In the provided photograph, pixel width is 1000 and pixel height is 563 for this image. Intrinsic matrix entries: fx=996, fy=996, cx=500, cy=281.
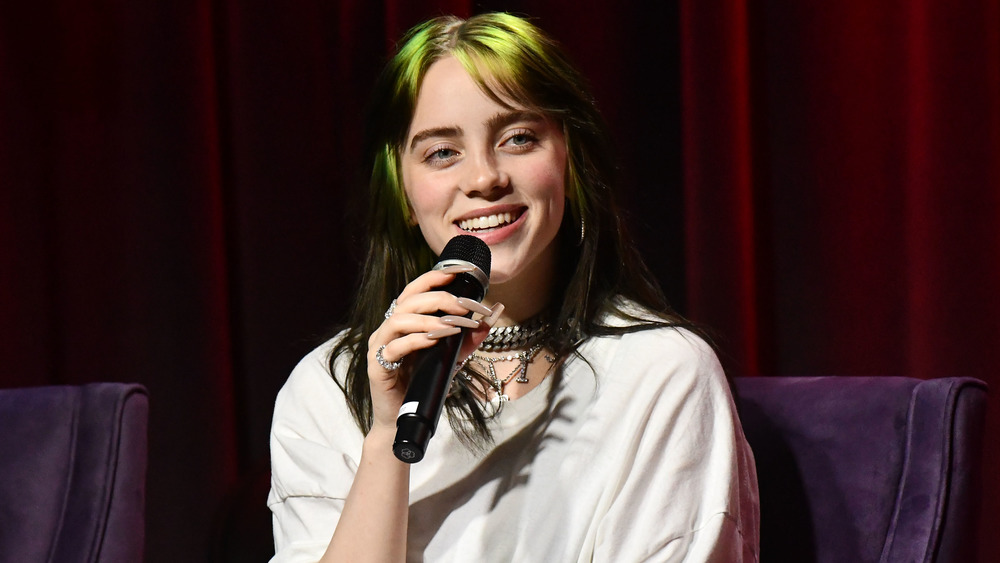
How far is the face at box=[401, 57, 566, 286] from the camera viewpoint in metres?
1.24

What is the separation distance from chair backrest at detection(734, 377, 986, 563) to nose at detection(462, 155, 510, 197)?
1.61ft

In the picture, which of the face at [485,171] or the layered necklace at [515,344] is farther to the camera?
the layered necklace at [515,344]

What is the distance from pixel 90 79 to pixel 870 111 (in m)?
1.43

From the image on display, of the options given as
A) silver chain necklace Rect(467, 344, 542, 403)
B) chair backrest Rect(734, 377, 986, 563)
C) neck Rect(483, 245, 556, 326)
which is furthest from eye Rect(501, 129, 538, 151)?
chair backrest Rect(734, 377, 986, 563)

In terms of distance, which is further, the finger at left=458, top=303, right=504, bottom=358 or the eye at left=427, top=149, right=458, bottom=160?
the eye at left=427, top=149, right=458, bottom=160

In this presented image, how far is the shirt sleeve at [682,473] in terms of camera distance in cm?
111

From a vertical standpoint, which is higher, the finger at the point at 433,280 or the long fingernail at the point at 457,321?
the finger at the point at 433,280

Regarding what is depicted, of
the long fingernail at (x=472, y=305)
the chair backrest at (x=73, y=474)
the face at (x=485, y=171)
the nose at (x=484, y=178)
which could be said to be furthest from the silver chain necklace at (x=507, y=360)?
the chair backrest at (x=73, y=474)

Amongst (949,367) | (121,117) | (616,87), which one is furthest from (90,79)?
(949,367)

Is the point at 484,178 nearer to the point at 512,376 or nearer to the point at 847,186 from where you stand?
the point at 512,376

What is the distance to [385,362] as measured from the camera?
42.1 inches

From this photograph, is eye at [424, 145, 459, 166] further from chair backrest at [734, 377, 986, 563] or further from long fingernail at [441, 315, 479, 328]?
chair backrest at [734, 377, 986, 563]

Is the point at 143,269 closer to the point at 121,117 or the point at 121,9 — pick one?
the point at 121,117

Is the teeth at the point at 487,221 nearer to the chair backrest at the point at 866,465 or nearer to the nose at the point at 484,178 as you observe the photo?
the nose at the point at 484,178
